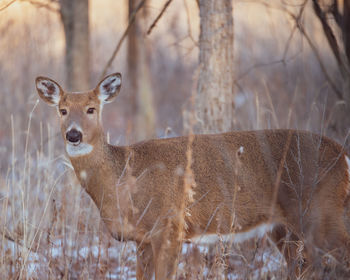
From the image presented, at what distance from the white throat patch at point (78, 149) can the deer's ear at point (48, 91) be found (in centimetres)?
71

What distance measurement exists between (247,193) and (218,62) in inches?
69.0

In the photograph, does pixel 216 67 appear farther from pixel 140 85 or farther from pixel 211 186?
pixel 140 85

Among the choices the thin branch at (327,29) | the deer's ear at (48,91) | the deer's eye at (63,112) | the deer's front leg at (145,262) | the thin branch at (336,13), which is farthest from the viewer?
the thin branch at (336,13)

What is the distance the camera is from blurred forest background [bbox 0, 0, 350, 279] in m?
4.57

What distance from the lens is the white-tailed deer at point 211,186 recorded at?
4.29 m

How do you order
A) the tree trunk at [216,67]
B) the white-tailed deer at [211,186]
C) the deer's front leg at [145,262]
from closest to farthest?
1. the white-tailed deer at [211,186]
2. the deer's front leg at [145,262]
3. the tree trunk at [216,67]

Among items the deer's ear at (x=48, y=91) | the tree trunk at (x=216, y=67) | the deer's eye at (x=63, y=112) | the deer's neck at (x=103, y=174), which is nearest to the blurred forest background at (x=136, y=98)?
the tree trunk at (x=216, y=67)

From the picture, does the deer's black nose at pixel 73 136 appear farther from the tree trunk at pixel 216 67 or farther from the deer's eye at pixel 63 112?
the tree trunk at pixel 216 67

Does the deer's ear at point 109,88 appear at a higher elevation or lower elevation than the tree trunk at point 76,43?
lower

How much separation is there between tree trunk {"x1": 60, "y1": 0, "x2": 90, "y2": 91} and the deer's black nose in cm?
335

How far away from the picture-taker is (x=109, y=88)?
5164 millimetres

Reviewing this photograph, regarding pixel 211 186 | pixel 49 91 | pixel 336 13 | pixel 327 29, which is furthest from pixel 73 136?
pixel 336 13

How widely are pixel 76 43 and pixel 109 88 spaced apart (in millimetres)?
3002

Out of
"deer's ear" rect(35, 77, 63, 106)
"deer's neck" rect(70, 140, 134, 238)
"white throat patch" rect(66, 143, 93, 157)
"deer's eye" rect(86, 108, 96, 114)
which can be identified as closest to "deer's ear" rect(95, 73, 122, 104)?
"deer's eye" rect(86, 108, 96, 114)
